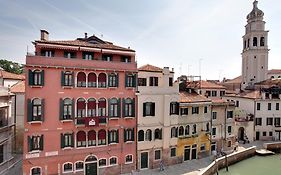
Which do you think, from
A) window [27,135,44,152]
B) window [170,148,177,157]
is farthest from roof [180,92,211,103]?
window [27,135,44,152]

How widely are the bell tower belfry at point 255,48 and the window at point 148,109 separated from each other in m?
28.0

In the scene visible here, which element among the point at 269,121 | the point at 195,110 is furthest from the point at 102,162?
the point at 269,121

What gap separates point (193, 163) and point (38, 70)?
58.2 feet

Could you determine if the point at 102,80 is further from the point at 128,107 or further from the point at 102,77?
the point at 128,107

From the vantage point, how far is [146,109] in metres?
20.7

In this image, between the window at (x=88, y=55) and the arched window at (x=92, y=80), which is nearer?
the arched window at (x=92, y=80)

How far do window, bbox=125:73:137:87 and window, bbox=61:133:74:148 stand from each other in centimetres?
666

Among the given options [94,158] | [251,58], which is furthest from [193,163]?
[251,58]

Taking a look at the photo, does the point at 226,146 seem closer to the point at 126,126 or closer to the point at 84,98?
the point at 126,126

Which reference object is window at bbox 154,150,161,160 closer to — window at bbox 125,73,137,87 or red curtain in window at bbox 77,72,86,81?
window at bbox 125,73,137,87

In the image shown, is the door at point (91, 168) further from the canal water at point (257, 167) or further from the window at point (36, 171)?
the canal water at point (257, 167)

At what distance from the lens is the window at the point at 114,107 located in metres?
19.1

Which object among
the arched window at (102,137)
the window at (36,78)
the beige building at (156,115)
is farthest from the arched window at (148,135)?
the window at (36,78)

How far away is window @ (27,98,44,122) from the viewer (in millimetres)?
16312
